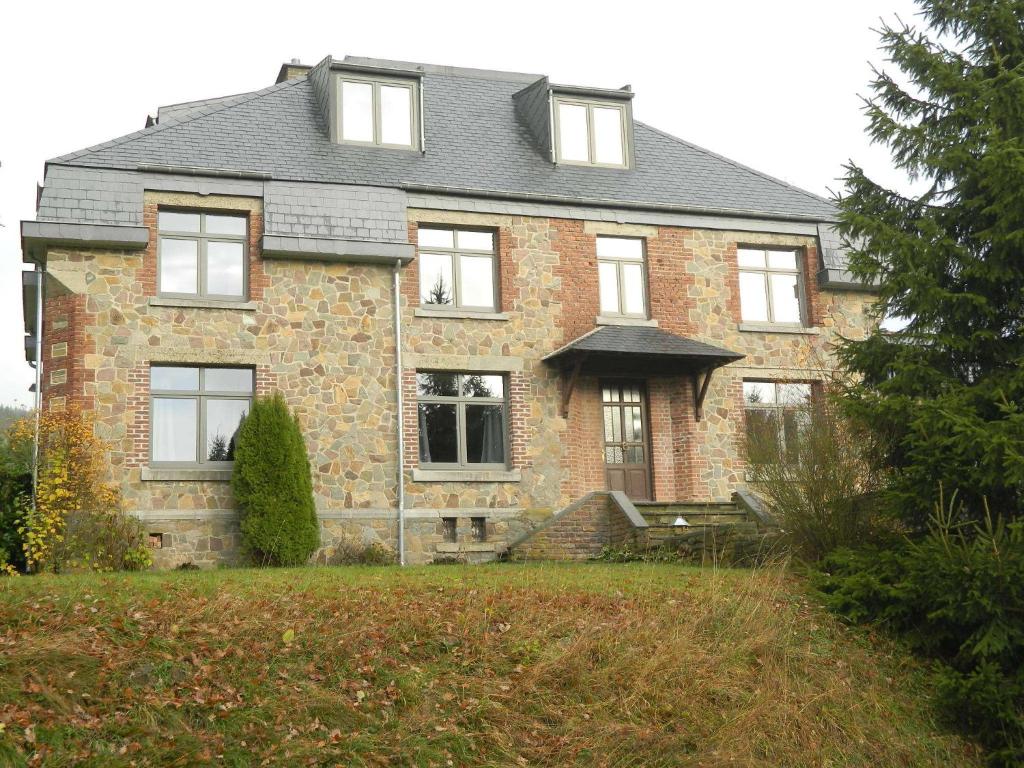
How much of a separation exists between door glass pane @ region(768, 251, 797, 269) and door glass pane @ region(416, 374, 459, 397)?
21.6 feet

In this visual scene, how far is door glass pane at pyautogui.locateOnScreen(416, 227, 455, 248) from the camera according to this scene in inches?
797

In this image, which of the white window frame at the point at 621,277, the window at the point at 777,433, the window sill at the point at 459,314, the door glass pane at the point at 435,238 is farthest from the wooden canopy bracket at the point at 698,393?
the door glass pane at the point at 435,238

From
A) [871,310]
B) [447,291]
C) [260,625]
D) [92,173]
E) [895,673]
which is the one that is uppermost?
[92,173]

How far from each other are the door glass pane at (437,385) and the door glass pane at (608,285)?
3.08 m

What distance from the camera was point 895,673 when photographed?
11.1 metres

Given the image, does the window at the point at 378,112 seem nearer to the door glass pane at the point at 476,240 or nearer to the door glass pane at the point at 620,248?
the door glass pane at the point at 476,240

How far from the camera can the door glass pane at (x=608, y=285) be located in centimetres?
2105

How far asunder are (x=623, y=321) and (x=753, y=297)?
282 centimetres

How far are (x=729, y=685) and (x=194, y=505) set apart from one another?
1008cm

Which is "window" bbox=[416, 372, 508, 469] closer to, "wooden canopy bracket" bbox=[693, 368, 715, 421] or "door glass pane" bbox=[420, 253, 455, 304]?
"door glass pane" bbox=[420, 253, 455, 304]

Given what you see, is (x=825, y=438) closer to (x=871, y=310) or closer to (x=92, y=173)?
(x=871, y=310)

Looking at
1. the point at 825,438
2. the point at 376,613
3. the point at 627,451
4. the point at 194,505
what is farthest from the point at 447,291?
the point at 376,613

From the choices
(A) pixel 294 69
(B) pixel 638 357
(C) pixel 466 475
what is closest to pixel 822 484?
(B) pixel 638 357

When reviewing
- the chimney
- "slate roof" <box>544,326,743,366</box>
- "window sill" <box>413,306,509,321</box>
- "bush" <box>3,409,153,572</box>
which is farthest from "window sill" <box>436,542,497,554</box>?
the chimney
